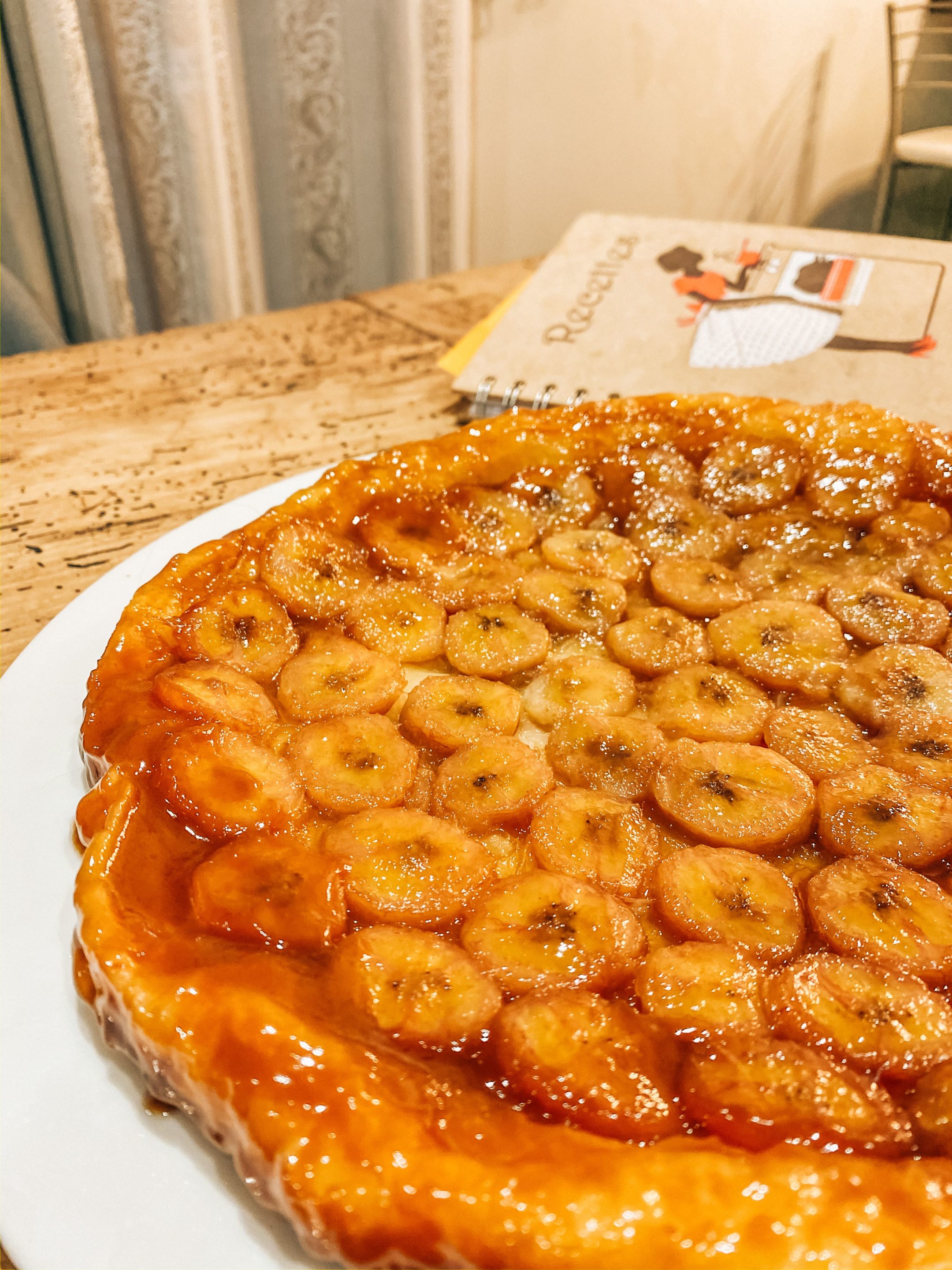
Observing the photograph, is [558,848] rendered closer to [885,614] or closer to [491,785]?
[491,785]

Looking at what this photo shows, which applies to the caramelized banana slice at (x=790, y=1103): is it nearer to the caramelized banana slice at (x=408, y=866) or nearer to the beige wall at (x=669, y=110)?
the caramelized banana slice at (x=408, y=866)

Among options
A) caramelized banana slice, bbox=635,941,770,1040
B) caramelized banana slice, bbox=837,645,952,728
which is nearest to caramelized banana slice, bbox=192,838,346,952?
caramelized banana slice, bbox=635,941,770,1040

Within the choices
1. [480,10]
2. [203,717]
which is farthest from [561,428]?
[480,10]

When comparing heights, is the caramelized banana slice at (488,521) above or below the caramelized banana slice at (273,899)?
below

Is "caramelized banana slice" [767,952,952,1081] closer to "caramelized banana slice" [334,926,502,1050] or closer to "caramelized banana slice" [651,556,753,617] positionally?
"caramelized banana slice" [334,926,502,1050]

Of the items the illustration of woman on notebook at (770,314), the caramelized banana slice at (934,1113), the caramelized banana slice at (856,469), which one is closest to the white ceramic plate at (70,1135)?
the caramelized banana slice at (934,1113)

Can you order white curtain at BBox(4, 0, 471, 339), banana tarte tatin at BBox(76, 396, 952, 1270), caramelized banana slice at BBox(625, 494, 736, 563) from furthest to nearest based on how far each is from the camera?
white curtain at BBox(4, 0, 471, 339)
caramelized banana slice at BBox(625, 494, 736, 563)
banana tarte tatin at BBox(76, 396, 952, 1270)
